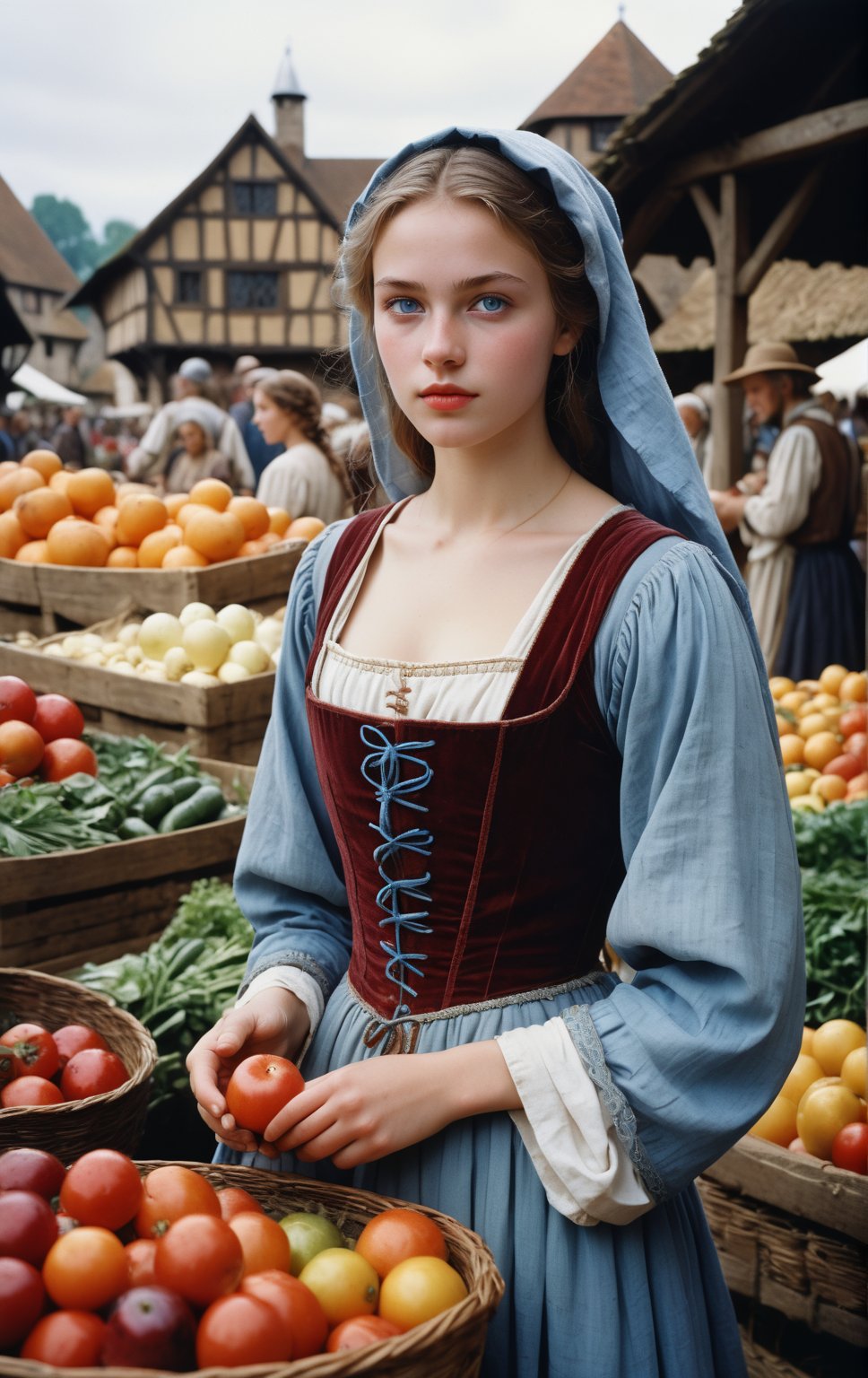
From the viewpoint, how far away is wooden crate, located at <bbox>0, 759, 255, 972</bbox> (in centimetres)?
274

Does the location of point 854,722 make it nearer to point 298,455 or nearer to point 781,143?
point 298,455

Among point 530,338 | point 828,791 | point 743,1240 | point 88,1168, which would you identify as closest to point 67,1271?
point 88,1168

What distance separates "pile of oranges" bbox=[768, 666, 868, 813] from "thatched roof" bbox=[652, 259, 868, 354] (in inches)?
242

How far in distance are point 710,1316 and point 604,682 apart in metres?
0.72

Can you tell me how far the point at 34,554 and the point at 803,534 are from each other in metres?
3.72

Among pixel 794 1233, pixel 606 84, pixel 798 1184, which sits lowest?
pixel 794 1233

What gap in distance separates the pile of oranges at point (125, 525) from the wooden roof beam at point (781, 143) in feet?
11.0

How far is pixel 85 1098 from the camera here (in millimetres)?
1894

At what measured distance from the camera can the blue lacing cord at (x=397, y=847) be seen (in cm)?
135

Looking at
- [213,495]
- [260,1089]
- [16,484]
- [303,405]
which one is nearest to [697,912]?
[260,1089]

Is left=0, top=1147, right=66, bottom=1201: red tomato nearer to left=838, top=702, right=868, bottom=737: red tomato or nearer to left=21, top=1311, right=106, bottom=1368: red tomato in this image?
left=21, top=1311, right=106, bottom=1368: red tomato

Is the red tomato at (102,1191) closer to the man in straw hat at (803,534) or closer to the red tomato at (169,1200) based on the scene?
the red tomato at (169,1200)

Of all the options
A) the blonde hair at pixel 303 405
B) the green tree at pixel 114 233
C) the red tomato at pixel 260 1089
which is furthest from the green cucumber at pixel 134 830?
the green tree at pixel 114 233

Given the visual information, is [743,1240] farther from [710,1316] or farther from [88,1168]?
[88,1168]
